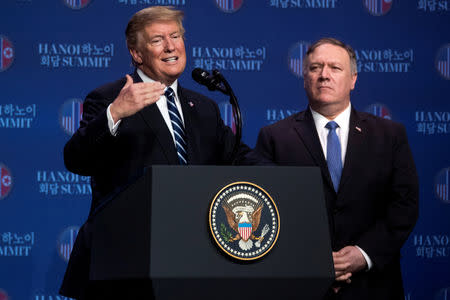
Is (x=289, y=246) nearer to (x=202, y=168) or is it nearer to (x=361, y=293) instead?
(x=202, y=168)

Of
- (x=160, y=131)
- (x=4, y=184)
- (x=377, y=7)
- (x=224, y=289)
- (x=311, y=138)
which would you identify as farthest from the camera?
(x=377, y=7)

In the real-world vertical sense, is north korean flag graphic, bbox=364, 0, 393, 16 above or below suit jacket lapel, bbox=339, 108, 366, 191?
above

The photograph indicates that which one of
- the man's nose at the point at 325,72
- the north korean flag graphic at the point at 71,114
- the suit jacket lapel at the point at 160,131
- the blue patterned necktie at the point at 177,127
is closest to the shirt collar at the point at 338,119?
the man's nose at the point at 325,72

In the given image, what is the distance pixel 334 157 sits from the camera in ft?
8.87

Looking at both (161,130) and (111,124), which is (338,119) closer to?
(161,130)

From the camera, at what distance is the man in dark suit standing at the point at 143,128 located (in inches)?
72.2

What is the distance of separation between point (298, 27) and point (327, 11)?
227 millimetres

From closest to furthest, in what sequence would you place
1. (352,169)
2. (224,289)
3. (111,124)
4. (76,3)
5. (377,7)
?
(224,289), (111,124), (352,169), (76,3), (377,7)

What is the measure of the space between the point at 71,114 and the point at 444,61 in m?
2.45

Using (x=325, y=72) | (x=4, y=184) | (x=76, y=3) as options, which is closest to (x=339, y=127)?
(x=325, y=72)

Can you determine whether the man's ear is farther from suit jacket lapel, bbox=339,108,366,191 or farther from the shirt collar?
suit jacket lapel, bbox=339,108,366,191

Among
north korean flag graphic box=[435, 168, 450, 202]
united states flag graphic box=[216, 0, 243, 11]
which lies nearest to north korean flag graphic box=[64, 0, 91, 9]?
united states flag graphic box=[216, 0, 243, 11]

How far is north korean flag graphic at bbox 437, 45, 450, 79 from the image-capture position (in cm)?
392

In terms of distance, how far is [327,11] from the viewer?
3914 mm
